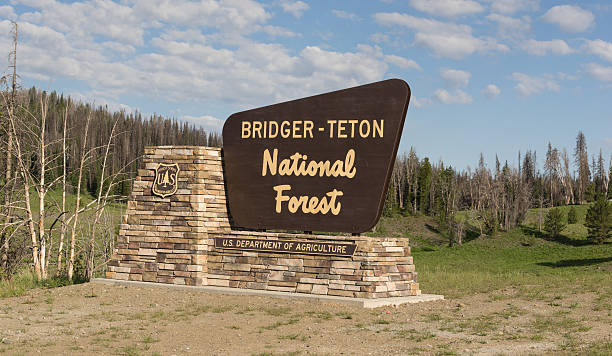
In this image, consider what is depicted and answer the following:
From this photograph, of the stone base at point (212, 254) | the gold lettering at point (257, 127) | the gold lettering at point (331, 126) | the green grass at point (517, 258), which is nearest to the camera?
the stone base at point (212, 254)

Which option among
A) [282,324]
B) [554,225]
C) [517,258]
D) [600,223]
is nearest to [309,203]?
[282,324]

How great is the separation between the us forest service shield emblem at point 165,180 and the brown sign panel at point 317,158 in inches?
56.7

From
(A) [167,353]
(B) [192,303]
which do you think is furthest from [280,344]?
(B) [192,303]

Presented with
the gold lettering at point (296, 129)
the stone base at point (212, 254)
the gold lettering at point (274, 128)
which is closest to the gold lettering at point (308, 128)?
the gold lettering at point (296, 129)

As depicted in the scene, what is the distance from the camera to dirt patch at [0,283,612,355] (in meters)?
10.2

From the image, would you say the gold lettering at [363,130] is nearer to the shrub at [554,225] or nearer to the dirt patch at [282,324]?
the dirt patch at [282,324]

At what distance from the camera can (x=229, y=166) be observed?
1745cm

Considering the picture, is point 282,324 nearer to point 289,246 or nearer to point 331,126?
point 289,246

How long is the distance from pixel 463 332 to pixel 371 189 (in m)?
5.03

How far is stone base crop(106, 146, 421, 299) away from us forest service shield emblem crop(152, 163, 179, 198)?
0.42 feet

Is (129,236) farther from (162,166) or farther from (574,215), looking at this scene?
(574,215)

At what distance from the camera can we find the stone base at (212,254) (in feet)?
49.7

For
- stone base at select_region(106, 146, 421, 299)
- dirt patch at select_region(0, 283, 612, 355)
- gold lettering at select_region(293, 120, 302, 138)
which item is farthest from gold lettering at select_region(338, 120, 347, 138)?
dirt patch at select_region(0, 283, 612, 355)

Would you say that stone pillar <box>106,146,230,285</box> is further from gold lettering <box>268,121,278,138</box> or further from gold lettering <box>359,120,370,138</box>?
gold lettering <box>359,120,370,138</box>
